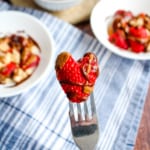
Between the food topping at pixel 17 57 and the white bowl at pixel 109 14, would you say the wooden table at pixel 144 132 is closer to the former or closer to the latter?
the white bowl at pixel 109 14

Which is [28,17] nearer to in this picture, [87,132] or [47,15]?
[47,15]

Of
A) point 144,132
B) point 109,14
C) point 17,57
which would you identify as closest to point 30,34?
point 17,57

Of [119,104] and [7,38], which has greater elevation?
[7,38]

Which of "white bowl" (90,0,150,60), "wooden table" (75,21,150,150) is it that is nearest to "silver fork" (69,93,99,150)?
"wooden table" (75,21,150,150)

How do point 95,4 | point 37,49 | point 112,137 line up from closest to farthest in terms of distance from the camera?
point 112,137, point 37,49, point 95,4

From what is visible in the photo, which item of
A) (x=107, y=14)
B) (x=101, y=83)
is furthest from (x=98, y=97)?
(x=107, y=14)

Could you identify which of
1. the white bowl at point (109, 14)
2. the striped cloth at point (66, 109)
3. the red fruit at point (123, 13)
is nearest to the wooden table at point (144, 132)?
the striped cloth at point (66, 109)
